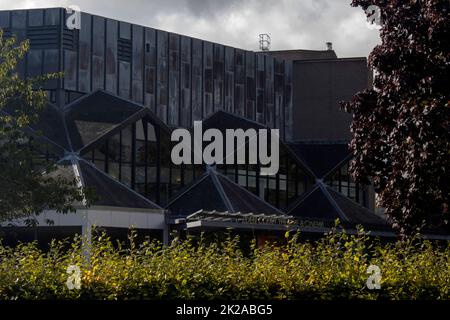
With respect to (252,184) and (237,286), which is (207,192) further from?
(237,286)

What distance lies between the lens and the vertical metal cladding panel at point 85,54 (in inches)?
2227

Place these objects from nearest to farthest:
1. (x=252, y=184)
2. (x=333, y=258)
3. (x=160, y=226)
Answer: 1. (x=333, y=258)
2. (x=160, y=226)
3. (x=252, y=184)

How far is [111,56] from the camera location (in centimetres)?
5831

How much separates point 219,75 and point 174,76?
13.4 ft

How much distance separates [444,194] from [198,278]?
7.88 metres

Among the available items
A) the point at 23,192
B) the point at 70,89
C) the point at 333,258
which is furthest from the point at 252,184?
the point at 333,258

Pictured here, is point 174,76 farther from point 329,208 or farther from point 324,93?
point 324,93

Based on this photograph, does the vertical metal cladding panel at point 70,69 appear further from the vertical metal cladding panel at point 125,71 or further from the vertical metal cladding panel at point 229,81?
the vertical metal cladding panel at point 229,81

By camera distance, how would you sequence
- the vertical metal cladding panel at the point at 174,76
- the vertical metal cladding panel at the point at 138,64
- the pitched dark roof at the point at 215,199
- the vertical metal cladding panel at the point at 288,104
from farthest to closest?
the vertical metal cladding panel at the point at 288,104 < the vertical metal cladding panel at the point at 174,76 < the vertical metal cladding panel at the point at 138,64 < the pitched dark roof at the point at 215,199

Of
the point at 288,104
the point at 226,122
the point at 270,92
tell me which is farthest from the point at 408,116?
the point at 288,104

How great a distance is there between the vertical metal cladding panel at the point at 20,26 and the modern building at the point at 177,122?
0.06 meters

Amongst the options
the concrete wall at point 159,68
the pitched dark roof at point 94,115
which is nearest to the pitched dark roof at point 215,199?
the pitched dark roof at point 94,115
